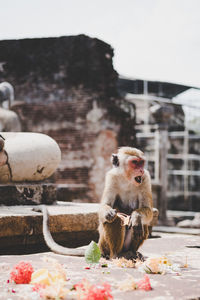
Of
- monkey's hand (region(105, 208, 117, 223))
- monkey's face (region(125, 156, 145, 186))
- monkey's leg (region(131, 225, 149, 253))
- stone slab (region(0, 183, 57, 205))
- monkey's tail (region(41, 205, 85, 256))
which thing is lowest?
monkey's tail (region(41, 205, 85, 256))

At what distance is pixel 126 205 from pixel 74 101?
7.64 m

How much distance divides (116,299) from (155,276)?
694mm

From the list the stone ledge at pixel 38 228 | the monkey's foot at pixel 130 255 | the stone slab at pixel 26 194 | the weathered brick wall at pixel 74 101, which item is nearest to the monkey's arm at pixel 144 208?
the monkey's foot at pixel 130 255

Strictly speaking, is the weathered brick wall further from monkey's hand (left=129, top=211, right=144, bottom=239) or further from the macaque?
monkey's hand (left=129, top=211, right=144, bottom=239)

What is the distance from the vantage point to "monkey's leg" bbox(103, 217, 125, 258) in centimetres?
336

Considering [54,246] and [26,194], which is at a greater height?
[26,194]

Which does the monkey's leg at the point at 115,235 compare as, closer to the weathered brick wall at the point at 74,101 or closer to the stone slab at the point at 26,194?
the stone slab at the point at 26,194

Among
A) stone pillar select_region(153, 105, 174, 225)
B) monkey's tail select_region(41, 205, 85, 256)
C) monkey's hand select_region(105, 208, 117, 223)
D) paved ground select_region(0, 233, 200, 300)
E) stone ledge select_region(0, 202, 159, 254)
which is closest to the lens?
paved ground select_region(0, 233, 200, 300)

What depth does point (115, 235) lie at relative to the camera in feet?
11.1

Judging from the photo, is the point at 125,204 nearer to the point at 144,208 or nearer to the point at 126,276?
the point at 144,208

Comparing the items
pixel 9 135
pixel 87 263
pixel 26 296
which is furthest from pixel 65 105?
pixel 26 296

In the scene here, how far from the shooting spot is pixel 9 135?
206 inches

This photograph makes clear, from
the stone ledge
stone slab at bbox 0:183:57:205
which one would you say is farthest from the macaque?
stone slab at bbox 0:183:57:205

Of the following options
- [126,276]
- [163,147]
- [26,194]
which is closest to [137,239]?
[126,276]
